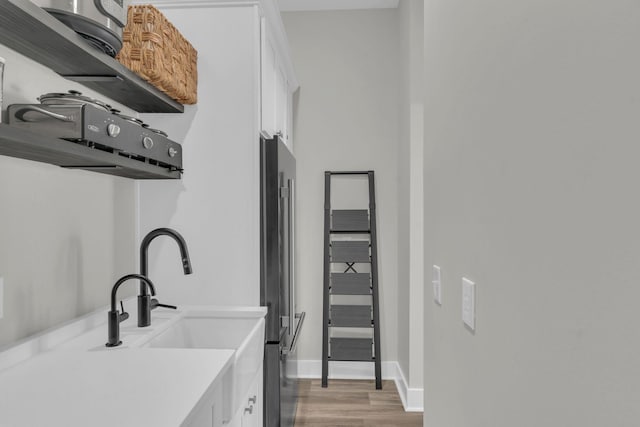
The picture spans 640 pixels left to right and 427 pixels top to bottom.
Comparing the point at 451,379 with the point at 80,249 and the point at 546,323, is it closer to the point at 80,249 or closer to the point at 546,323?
the point at 546,323

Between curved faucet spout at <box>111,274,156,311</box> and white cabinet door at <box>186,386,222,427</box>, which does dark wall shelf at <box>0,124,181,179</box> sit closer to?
curved faucet spout at <box>111,274,156,311</box>

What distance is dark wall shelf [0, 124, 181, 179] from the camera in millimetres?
975

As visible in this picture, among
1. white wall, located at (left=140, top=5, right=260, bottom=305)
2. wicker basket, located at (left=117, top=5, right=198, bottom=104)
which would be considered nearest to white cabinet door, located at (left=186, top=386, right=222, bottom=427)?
white wall, located at (left=140, top=5, right=260, bottom=305)

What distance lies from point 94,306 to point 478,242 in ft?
4.79

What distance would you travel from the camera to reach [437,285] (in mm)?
1265

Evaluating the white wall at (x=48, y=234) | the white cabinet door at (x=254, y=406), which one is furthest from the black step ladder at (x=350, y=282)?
the white wall at (x=48, y=234)

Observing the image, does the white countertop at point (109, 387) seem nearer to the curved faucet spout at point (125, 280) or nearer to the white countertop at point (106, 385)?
the white countertop at point (106, 385)

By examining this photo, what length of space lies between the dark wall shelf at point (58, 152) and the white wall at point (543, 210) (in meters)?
1.01

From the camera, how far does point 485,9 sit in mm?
881

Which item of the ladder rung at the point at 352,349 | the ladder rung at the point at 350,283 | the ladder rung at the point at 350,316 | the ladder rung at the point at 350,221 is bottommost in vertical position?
the ladder rung at the point at 352,349

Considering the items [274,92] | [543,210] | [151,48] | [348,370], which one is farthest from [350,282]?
[543,210]

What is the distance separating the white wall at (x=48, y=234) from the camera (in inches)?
48.4

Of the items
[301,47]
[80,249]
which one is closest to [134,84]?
[80,249]

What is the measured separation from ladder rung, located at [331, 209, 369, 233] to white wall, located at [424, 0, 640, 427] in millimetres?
2179
